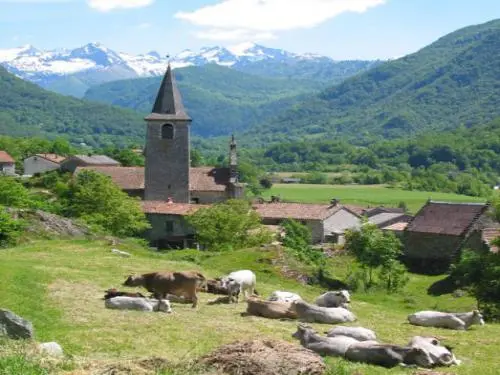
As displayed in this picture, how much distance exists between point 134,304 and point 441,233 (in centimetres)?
4019

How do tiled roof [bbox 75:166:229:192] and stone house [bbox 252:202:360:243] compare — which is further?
stone house [bbox 252:202:360:243]

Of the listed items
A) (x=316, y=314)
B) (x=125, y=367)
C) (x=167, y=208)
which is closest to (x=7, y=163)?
(x=167, y=208)

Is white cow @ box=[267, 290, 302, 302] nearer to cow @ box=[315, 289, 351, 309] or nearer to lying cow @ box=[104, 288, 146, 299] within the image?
cow @ box=[315, 289, 351, 309]

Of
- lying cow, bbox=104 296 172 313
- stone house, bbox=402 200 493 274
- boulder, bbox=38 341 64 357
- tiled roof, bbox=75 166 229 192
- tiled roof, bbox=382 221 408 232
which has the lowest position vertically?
tiled roof, bbox=382 221 408 232

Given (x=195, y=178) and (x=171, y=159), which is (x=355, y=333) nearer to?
(x=171, y=159)

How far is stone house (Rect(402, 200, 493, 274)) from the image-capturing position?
5397 centimetres

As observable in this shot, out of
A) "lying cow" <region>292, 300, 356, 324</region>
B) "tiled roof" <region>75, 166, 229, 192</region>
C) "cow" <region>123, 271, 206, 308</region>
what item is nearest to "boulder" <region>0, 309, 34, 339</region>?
"cow" <region>123, 271, 206, 308</region>

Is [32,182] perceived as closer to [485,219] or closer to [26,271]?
[485,219]

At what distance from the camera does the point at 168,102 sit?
77125mm

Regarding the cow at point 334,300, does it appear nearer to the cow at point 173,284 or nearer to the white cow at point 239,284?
the white cow at point 239,284

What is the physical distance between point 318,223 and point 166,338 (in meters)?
65.1

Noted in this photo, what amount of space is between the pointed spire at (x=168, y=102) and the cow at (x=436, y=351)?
206 ft

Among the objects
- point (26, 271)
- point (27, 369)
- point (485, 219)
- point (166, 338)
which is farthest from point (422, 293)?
point (27, 369)

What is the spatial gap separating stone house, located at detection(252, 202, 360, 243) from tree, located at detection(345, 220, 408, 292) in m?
33.2
